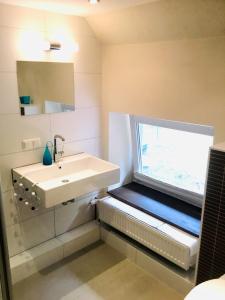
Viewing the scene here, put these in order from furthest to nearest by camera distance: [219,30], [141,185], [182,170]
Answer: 1. [141,185]
2. [182,170]
3. [219,30]

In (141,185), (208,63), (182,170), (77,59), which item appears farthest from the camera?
(141,185)

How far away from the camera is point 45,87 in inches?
95.2

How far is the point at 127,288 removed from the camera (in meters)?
2.37

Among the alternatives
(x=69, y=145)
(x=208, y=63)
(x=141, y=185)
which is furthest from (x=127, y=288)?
(x=208, y=63)

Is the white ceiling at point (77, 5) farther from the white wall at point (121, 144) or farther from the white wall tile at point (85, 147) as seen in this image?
the white wall tile at point (85, 147)

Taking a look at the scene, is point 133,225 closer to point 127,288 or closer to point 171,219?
point 171,219

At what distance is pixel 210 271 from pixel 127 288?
80 cm

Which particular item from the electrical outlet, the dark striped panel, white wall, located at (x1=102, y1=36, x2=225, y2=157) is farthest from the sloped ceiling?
the electrical outlet

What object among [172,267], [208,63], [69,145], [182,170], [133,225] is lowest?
[172,267]

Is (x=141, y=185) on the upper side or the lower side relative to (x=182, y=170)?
lower

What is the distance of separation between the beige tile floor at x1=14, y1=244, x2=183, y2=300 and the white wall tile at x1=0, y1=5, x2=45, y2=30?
2.14 metres

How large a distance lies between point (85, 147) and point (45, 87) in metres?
0.73

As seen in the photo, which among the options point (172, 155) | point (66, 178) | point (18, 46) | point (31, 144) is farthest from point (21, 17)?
point (172, 155)

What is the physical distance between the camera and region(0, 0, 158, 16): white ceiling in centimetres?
192
